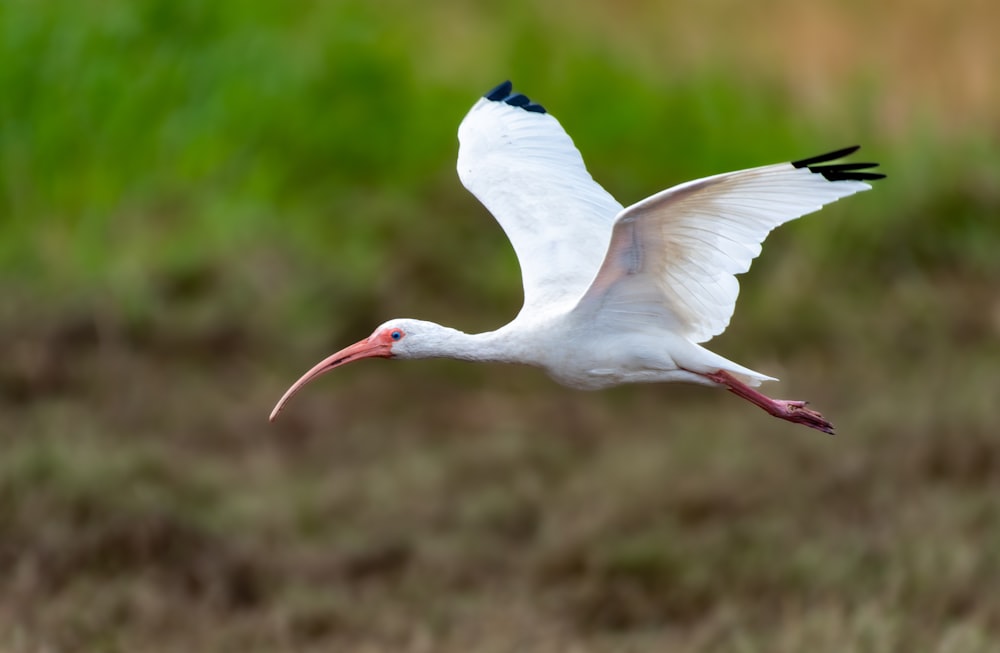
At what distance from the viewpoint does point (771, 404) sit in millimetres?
6648

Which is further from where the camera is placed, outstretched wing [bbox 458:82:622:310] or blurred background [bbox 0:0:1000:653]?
blurred background [bbox 0:0:1000:653]

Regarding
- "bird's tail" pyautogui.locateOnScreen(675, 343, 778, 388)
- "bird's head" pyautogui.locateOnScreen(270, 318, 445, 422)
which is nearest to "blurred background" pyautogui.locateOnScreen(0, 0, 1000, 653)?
"bird's head" pyautogui.locateOnScreen(270, 318, 445, 422)

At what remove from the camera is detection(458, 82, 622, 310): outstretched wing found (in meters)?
6.98

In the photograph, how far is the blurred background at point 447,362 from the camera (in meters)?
9.88

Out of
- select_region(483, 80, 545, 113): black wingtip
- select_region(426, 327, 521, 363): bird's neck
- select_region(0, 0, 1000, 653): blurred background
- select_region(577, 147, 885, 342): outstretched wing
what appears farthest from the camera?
select_region(0, 0, 1000, 653): blurred background

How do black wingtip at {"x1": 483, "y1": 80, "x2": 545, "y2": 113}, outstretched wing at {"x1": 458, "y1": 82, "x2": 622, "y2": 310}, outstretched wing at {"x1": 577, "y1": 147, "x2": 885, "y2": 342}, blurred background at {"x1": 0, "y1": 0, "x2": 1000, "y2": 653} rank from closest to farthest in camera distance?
Answer: outstretched wing at {"x1": 577, "y1": 147, "x2": 885, "y2": 342} < outstretched wing at {"x1": 458, "y1": 82, "x2": 622, "y2": 310} < black wingtip at {"x1": 483, "y1": 80, "x2": 545, "y2": 113} < blurred background at {"x1": 0, "y1": 0, "x2": 1000, "y2": 653}

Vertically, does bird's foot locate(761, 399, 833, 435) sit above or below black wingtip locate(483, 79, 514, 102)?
below

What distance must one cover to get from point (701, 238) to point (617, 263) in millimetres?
318

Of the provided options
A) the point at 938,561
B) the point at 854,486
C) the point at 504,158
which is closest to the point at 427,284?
the point at 854,486

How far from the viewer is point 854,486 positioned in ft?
37.8

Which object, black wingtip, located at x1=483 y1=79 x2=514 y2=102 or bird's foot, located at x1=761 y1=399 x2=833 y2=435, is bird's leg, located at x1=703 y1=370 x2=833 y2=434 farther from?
black wingtip, located at x1=483 y1=79 x2=514 y2=102

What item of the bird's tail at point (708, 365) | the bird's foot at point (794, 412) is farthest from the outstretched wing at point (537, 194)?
the bird's foot at point (794, 412)

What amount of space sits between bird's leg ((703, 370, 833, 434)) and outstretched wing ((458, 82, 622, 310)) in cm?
68

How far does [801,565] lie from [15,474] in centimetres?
491
